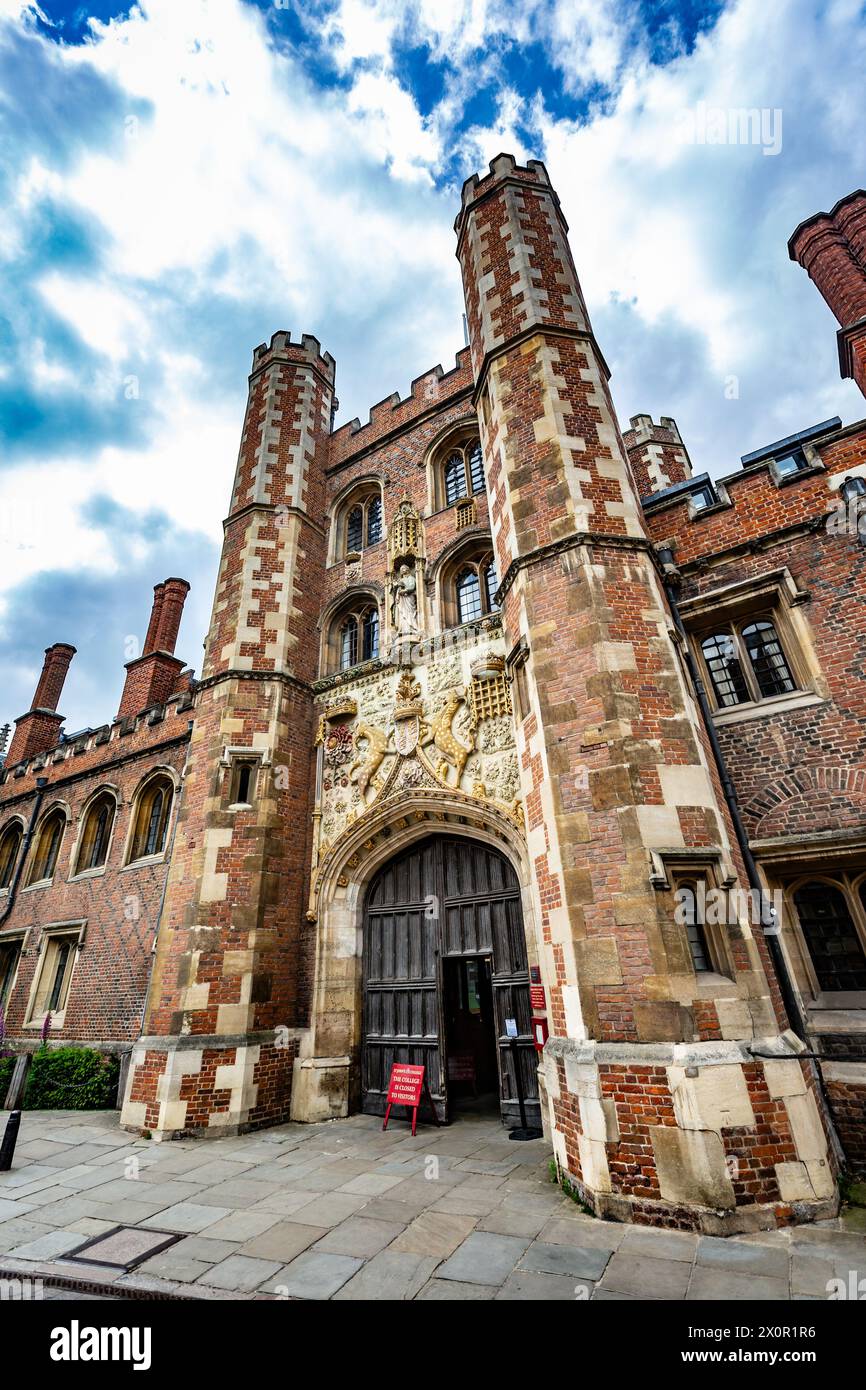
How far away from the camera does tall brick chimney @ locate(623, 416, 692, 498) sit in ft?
47.1

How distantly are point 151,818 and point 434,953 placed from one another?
883cm

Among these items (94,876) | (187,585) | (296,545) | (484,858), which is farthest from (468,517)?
(94,876)

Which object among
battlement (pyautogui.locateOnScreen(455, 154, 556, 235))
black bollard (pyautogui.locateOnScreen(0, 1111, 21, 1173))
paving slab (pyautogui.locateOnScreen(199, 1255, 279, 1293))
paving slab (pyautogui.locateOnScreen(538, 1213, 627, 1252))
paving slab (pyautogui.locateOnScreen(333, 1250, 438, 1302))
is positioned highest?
battlement (pyautogui.locateOnScreen(455, 154, 556, 235))

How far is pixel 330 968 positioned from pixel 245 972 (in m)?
1.35

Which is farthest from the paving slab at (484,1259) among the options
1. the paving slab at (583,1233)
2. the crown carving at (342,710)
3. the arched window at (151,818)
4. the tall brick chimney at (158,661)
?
the tall brick chimney at (158,661)

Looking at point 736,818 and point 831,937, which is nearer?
point 831,937

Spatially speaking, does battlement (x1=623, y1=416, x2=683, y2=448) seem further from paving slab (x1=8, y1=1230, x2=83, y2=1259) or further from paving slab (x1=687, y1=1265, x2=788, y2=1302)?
paving slab (x1=8, y1=1230, x2=83, y2=1259)

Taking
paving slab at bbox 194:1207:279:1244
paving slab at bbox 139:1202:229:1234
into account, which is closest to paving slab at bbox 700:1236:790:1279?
paving slab at bbox 194:1207:279:1244

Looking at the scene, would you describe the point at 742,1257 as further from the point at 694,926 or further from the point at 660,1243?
the point at 694,926

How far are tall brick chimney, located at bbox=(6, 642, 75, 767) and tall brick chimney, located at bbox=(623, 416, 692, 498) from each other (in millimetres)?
18971

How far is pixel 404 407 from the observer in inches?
569

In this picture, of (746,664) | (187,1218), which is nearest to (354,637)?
(746,664)

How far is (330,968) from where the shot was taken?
960 centimetres

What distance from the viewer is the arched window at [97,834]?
608 inches
